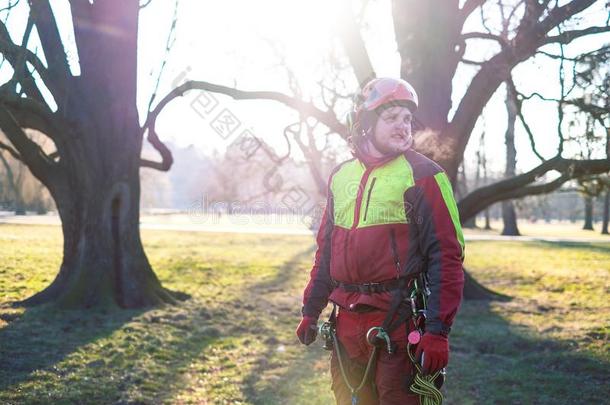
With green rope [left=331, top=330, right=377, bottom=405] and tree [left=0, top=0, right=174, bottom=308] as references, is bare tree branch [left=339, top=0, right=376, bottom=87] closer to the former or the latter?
tree [left=0, top=0, right=174, bottom=308]

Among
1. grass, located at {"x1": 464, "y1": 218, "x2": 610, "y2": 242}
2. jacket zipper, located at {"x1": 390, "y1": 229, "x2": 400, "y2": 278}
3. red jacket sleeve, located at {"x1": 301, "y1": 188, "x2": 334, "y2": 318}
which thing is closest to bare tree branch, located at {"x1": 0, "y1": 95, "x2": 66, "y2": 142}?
red jacket sleeve, located at {"x1": 301, "y1": 188, "x2": 334, "y2": 318}

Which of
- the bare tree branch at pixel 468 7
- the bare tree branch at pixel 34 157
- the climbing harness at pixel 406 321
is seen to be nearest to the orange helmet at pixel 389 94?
the climbing harness at pixel 406 321

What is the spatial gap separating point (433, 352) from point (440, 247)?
1.71 feet

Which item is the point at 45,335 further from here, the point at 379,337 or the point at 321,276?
the point at 379,337

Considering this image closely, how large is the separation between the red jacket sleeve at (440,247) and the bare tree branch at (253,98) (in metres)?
8.59

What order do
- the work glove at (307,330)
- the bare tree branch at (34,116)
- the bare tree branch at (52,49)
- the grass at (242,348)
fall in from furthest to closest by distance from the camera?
the bare tree branch at (52,49) → the bare tree branch at (34,116) → the grass at (242,348) → the work glove at (307,330)

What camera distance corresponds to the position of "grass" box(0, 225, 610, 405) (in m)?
6.03

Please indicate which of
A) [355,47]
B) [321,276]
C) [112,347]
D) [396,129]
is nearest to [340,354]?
[321,276]

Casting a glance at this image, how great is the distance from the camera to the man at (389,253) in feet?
9.68

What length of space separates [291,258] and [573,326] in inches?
455

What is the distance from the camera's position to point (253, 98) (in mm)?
11773

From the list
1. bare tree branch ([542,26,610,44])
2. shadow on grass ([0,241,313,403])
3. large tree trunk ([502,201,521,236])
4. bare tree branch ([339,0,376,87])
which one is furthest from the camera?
large tree trunk ([502,201,521,236])

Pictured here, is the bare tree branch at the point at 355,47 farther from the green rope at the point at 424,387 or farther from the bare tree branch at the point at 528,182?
the green rope at the point at 424,387

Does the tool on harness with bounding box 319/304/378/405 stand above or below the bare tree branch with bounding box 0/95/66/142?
below
